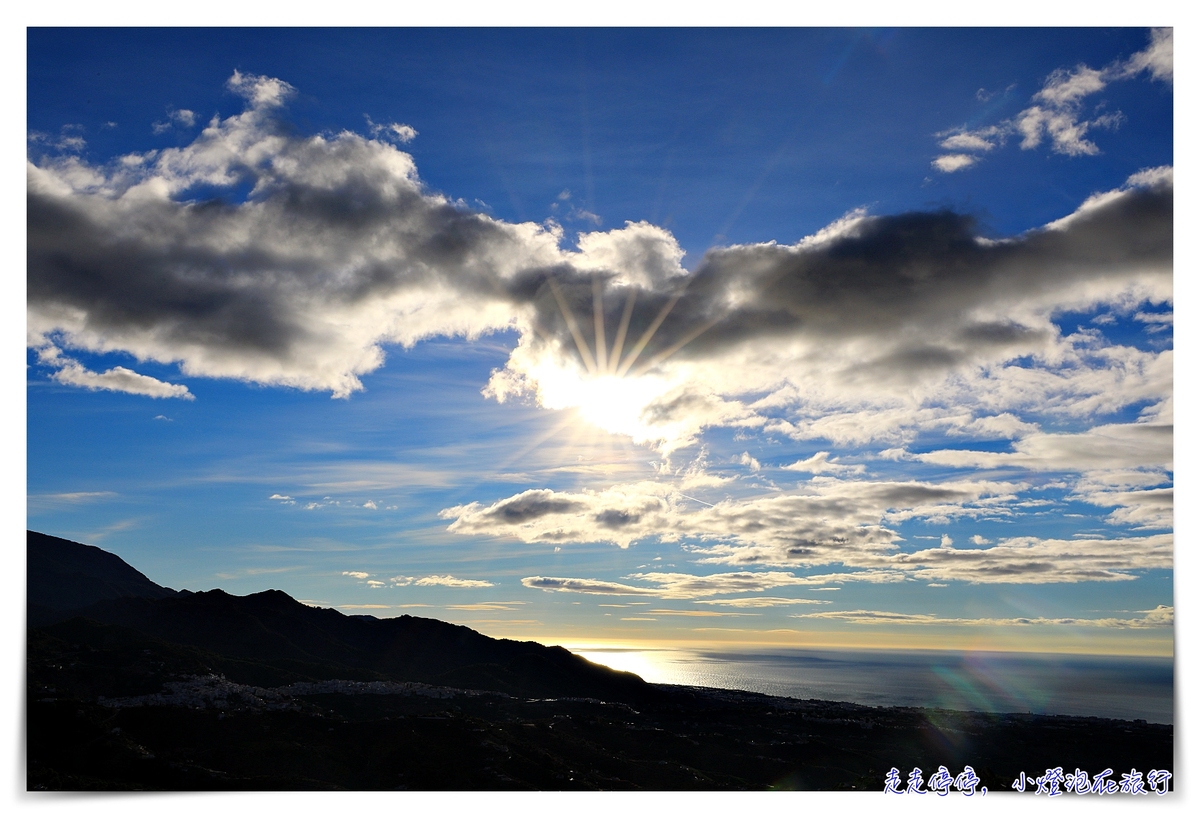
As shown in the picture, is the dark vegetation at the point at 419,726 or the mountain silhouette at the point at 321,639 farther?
the mountain silhouette at the point at 321,639

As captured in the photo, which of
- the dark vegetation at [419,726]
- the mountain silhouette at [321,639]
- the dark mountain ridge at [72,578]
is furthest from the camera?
the dark mountain ridge at [72,578]

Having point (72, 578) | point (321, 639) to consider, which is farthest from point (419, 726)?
point (72, 578)

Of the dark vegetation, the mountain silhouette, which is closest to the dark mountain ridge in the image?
the mountain silhouette

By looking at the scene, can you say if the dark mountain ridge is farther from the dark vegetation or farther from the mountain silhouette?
the dark vegetation

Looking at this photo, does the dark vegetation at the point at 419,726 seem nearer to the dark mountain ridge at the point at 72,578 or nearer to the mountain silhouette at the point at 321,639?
the mountain silhouette at the point at 321,639

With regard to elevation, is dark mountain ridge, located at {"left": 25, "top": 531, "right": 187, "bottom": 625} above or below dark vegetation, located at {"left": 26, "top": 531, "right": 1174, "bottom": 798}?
A: above

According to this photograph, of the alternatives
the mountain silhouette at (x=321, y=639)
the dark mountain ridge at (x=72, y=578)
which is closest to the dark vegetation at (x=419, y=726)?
the mountain silhouette at (x=321, y=639)
